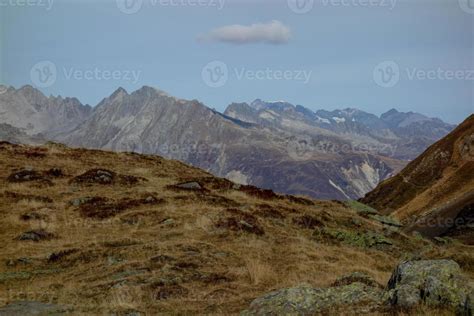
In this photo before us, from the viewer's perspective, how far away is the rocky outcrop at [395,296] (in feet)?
39.0

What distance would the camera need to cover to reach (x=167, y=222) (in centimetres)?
2861

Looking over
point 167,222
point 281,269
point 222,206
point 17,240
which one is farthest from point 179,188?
point 281,269

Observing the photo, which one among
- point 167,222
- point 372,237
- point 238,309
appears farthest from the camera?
point 372,237

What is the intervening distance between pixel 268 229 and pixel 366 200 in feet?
288

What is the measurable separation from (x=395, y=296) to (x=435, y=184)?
81347 millimetres

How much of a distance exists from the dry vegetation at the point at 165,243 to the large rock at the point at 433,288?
4.58 meters

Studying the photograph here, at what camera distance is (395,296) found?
12.4 meters

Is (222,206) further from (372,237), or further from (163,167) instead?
(163,167)

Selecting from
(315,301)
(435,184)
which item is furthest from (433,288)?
(435,184)

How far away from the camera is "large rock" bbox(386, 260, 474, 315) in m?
11.7

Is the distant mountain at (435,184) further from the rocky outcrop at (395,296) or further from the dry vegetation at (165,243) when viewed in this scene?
the rocky outcrop at (395,296)

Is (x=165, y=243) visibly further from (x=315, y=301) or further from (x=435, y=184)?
(x=435, y=184)

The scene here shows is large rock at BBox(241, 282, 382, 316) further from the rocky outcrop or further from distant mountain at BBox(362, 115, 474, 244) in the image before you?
distant mountain at BBox(362, 115, 474, 244)

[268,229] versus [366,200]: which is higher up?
[268,229]
